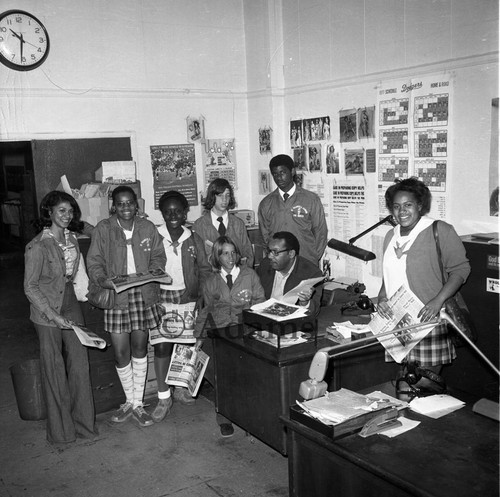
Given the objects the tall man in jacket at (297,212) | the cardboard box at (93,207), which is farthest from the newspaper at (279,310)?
the cardboard box at (93,207)

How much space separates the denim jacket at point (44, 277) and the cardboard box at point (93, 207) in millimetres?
1385

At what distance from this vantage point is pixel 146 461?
405 cm

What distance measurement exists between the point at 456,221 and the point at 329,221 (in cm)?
153

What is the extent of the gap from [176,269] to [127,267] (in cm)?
44

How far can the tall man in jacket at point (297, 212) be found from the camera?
5230 millimetres

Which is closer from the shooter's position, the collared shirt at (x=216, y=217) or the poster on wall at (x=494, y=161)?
the poster on wall at (x=494, y=161)

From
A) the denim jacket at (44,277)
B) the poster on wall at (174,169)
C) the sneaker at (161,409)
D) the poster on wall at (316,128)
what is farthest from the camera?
the poster on wall at (174,169)

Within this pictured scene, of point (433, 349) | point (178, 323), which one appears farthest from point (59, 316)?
point (433, 349)

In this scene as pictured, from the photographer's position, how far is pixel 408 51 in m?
4.72

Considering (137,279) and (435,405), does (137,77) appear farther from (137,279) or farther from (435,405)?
(435,405)

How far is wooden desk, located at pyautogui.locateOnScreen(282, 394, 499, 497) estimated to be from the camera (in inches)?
86.2

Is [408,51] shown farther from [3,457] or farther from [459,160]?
[3,457]

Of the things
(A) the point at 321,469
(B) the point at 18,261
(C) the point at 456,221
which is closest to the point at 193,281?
(C) the point at 456,221

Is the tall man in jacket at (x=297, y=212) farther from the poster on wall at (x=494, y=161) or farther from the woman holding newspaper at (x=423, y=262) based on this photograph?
the woman holding newspaper at (x=423, y=262)
